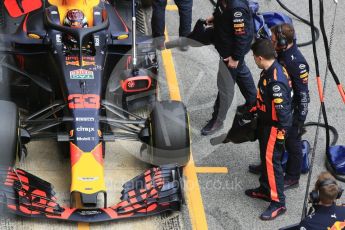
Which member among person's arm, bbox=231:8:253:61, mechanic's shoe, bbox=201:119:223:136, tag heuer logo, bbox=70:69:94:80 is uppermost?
person's arm, bbox=231:8:253:61

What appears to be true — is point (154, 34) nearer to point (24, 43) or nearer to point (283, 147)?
point (24, 43)

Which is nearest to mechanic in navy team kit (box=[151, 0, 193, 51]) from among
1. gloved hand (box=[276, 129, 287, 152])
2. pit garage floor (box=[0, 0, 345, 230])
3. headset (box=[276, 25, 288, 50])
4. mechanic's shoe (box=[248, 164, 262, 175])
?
pit garage floor (box=[0, 0, 345, 230])

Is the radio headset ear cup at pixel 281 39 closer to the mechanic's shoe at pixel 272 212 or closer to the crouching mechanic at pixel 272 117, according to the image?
the crouching mechanic at pixel 272 117

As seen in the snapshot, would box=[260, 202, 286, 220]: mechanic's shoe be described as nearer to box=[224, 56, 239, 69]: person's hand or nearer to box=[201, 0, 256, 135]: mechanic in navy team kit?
box=[201, 0, 256, 135]: mechanic in navy team kit

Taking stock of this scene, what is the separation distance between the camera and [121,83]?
368 inches

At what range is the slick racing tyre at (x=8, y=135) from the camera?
8.24m

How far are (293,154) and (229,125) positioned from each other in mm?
1313

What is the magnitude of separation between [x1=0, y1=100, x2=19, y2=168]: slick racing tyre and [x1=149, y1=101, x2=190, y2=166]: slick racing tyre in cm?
134

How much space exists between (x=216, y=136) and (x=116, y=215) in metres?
1.97

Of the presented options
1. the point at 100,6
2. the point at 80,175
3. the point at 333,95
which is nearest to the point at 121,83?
the point at 100,6

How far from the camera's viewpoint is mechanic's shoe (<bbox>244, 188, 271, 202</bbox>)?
881 centimetres

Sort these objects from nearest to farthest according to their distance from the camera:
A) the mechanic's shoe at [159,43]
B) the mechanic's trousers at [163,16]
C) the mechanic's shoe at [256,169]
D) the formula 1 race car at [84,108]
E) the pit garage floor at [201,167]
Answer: the formula 1 race car at [84,108]
the pit garage floor at [201,167]
the mechanic's shoe at [256,169]
the mechanic's trousers at [163,16]
the mechanic's shoe at [159,43]

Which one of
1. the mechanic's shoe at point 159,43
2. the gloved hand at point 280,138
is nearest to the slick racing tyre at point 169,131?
the gloved hand at point 280,138

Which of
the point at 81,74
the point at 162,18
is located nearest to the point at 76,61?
the point at 81,74
